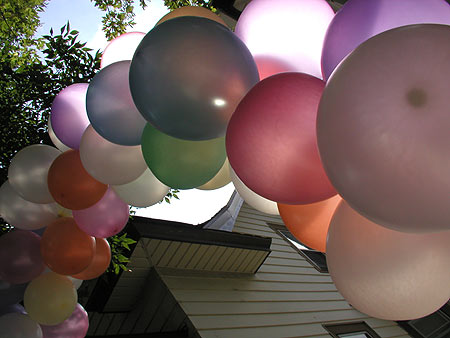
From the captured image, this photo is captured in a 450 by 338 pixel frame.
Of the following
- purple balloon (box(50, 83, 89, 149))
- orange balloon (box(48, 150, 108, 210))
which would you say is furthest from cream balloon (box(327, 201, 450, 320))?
purple balloon (box(50, 83, 89, 149))

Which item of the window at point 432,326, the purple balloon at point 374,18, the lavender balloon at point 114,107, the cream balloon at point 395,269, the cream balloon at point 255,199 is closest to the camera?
the cream balloon at point 395,269

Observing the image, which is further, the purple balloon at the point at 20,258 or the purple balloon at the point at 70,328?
the purple balloon at the point at 70,328

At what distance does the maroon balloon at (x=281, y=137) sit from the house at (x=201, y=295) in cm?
262

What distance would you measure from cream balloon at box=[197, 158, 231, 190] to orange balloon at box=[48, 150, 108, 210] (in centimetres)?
66

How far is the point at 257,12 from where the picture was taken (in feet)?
4.89

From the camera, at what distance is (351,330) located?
16.5 feet

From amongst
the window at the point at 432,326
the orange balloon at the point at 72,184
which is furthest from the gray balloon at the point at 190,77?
the window at the point at 432,326

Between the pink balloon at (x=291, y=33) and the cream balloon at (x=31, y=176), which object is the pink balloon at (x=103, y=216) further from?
the pink balloon at (x=291, y=33)

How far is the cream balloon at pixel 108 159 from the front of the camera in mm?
1799

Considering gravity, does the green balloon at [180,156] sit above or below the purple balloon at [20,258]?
above

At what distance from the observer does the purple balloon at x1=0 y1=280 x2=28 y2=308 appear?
7.20 ft

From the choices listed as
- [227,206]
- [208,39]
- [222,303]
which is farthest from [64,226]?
[227,206]

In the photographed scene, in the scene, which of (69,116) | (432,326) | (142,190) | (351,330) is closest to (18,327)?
(142,190)

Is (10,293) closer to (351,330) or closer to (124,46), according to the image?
(124,46)
